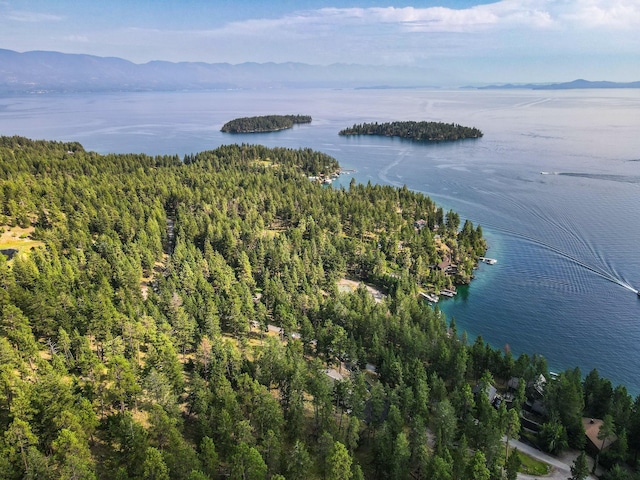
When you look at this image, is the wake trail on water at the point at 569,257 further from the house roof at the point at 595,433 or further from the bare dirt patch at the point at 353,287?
the bare dirt patch at the point at 353,287

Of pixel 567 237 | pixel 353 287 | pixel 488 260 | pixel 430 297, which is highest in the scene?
pixel 567 237

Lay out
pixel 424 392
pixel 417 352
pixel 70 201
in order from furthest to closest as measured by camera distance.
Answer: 1. pixel 70 201
2. pixel 417 352
3. pixel 424 392

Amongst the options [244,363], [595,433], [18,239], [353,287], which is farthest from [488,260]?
[18,239]

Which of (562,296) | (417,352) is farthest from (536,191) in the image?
(417,352)

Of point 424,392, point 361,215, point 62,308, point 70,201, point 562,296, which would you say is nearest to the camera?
point 424,392

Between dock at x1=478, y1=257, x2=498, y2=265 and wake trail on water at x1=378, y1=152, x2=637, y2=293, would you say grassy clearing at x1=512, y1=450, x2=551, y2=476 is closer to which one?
wake trail on water at x1=378, y1=152, x2=637, y2=293

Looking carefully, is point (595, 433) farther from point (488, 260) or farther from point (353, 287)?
point (488, 260)

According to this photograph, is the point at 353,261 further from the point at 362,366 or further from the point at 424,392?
the point at 424,392
